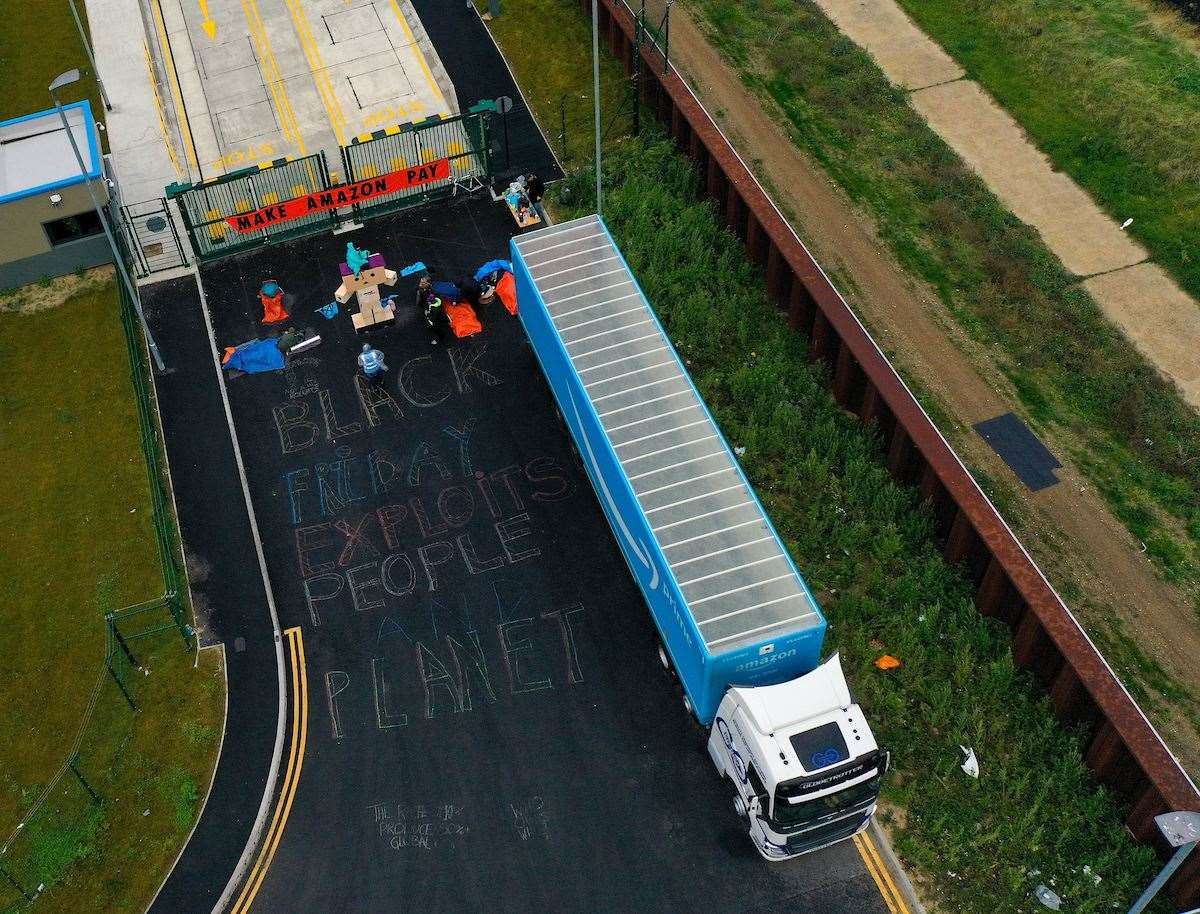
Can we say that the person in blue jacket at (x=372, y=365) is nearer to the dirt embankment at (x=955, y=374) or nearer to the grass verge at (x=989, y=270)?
the dirt embankment at (x=955, y=374)

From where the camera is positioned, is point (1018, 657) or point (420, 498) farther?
point (420, 498)

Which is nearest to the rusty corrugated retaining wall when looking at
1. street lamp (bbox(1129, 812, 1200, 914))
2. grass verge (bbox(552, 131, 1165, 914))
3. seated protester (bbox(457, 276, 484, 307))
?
grass verge (bbox(552, 131, 1165, 914))

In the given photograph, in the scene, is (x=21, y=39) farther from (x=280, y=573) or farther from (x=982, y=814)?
(x=982, y=814)

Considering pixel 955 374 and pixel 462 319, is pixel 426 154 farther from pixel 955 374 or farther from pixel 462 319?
pixel 955 374

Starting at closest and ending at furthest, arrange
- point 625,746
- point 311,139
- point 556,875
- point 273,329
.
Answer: point 556,875, point 625,746, point 273,329, point 311,139

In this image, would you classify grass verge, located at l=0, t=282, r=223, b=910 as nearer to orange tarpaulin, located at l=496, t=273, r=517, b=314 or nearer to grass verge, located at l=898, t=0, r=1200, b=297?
orange tarpaulin, located at l=496, t=273, r=517, b=314

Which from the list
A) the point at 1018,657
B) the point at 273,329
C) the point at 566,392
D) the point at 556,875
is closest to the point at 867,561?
the point at 1018,657
